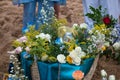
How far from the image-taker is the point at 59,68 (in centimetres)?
230

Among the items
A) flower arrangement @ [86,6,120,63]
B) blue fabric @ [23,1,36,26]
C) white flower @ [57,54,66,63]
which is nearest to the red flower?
flower arrangement @ [86,6,120,63]

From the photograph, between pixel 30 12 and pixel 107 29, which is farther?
pixel 30 12

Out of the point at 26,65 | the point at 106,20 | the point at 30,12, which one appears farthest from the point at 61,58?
the point at 30,12

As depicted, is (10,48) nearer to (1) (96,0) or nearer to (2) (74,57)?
(1) (96,0)

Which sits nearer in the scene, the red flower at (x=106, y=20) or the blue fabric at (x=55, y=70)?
the blue fabric at (x=55, y=70)

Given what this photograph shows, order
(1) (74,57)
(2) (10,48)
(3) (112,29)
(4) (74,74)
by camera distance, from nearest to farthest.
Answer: (4) (74,74) → (1) (74,57) → (3) (112,29) → (2) (10,48)

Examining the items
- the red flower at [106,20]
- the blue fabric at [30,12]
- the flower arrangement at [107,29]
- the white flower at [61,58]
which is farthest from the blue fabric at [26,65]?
the blue fabric at [30,12]

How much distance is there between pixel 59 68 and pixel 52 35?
32 cm

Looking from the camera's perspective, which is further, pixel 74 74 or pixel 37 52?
pixel 37 52

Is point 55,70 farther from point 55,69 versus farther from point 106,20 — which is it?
point 106,20

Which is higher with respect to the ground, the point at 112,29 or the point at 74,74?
the point at 112,29

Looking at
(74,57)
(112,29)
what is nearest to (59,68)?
(74,57)

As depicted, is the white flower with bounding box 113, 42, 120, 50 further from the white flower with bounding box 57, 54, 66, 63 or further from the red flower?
the white flower with bounding box 57, 54, 66, 63

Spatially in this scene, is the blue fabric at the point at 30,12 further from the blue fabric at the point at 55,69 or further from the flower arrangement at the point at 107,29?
the blue fabric at the point at 55,69
